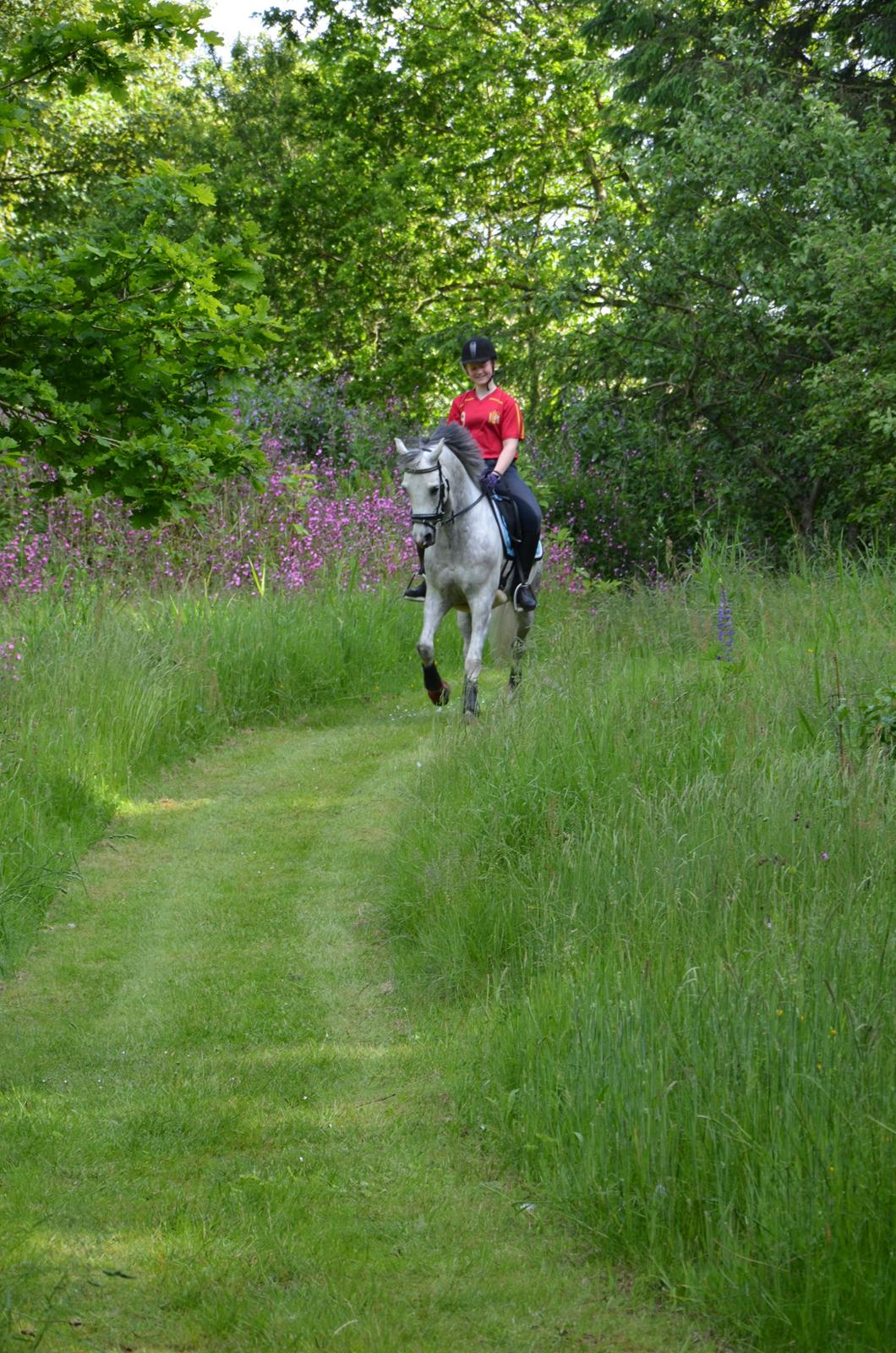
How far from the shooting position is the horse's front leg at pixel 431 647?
464 inches

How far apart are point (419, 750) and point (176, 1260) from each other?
23.9 ft

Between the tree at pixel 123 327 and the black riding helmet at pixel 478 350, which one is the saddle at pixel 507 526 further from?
the tree at pixel 123 327

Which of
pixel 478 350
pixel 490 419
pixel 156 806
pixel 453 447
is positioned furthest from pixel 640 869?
pixel 490 419

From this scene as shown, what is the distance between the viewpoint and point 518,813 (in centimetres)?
725

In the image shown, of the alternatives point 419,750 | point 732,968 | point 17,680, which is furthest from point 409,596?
point 732,968

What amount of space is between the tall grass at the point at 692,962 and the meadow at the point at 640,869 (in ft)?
0.04

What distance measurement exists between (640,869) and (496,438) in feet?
23.2

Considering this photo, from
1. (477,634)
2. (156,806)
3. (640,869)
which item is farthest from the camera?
(477,634)

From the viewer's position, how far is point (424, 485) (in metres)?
11.2

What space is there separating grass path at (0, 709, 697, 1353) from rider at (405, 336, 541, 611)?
4.33 m

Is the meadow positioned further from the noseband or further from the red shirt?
the red shirt

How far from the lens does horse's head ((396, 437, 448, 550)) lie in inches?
439

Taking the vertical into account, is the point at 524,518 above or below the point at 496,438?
below

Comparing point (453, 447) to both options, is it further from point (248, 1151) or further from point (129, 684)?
point (248, 1151)
